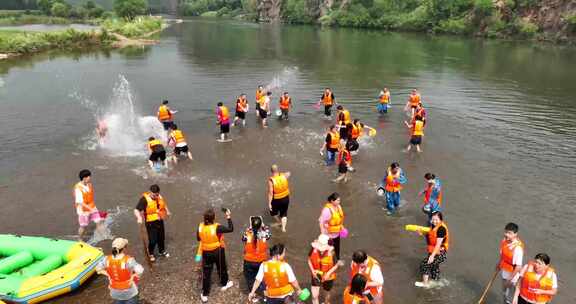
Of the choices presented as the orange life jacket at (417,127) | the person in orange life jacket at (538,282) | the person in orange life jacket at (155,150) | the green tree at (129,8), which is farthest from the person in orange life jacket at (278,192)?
the green tree at (129,8)

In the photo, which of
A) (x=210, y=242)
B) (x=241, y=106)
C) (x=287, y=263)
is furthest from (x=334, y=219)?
(x=241, y=106)

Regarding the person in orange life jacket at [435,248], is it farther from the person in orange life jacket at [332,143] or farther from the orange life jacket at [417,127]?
the orange life jacket at [417,127]

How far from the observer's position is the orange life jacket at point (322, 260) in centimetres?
710

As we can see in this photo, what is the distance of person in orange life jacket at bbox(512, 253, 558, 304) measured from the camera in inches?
262

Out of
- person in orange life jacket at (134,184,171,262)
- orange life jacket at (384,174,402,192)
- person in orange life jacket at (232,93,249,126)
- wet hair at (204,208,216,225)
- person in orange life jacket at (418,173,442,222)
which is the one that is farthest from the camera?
person in orange life jacket at (232,93,249,126)

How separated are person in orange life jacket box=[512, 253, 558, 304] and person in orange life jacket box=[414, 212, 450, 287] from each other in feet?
5.00

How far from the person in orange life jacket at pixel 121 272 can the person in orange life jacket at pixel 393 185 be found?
7051mm

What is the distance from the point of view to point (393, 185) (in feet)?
37.7

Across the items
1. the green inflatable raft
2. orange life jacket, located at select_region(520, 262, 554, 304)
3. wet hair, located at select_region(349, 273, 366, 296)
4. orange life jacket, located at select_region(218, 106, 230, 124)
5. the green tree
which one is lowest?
the green inflatable raft

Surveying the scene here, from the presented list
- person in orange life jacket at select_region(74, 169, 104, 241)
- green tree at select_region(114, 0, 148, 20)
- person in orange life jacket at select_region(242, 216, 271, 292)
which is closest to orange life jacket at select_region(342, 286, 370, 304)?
person in orange life jacket at select_region(242, 216, 271, 292)

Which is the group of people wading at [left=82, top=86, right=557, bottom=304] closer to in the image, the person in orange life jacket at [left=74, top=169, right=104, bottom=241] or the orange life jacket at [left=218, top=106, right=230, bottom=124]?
the person in orange life jacket at [left=74, top=169, right=104, bottom=241]

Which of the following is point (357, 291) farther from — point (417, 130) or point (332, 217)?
point (417, 130)

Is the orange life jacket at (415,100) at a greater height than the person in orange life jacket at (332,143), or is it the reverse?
the orange life jacket at (415,100)

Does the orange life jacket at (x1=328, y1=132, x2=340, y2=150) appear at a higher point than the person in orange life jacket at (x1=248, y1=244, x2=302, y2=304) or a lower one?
higher
